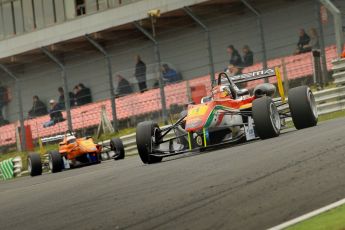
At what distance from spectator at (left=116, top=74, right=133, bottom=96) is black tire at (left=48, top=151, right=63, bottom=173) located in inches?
174

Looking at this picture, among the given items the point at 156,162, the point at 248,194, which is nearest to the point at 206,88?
the point at 156,162

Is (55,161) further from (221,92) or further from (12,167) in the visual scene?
(221,92)

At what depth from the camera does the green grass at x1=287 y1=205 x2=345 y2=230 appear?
5.76m

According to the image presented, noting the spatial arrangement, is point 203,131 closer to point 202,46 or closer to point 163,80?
point 163,80

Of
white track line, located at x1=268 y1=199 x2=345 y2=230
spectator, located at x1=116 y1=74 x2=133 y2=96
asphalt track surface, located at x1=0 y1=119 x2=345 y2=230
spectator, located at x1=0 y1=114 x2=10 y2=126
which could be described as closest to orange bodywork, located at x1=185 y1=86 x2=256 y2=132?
asphalt track surface, located at x1=0 y1=119 x2=345 y2=230

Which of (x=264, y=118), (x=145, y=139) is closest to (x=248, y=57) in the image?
(x=145, y=139)

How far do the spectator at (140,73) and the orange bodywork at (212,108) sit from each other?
1026cm

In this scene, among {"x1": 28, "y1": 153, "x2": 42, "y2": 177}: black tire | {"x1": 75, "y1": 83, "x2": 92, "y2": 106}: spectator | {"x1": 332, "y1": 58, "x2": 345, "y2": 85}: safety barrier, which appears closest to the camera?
{"x1": 332, "y1": 58, "x2": 345, "y2": 85}: safety barrier

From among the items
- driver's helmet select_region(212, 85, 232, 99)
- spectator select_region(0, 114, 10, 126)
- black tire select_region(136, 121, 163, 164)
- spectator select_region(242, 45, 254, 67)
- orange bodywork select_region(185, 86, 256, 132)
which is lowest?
black tire select_region(136, 121, 163, 164)

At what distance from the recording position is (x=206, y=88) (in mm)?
22812

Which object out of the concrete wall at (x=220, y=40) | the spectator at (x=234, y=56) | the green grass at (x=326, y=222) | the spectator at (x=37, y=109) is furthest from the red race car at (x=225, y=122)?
the spectator at (x=37, y=109)

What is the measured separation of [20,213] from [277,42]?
16.3 meters

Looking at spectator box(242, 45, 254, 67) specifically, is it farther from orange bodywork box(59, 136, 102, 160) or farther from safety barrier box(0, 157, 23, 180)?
safety barrier box(0, 157, 23, 180)

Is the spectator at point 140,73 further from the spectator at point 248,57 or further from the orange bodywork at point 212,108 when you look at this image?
the orange bodywork at point 212,108
